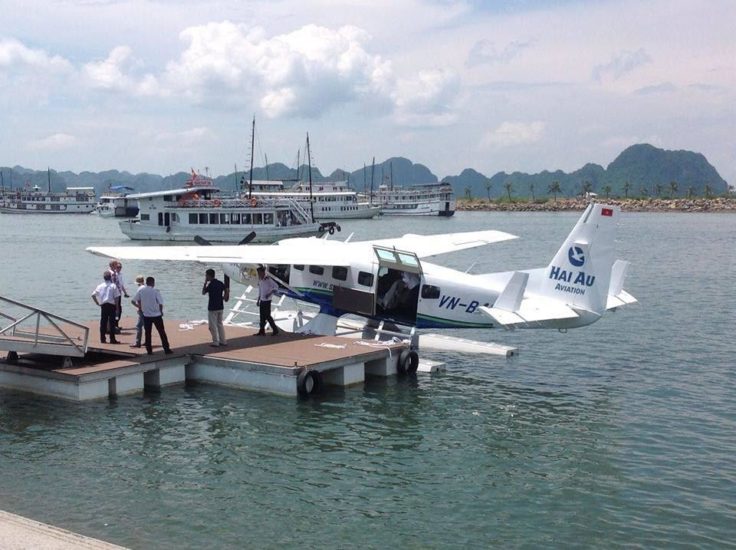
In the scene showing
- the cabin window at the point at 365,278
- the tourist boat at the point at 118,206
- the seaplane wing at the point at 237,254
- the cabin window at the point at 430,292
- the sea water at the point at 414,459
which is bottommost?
the sea water at the point at 414,459

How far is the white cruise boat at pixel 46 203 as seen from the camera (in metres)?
161

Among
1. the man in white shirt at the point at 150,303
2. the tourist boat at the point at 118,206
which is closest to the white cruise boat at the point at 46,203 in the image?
the tourist boat at the point at 118,206

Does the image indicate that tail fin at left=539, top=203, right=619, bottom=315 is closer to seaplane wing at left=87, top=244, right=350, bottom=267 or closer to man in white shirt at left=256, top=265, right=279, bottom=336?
seaplane wing at left=87, top=244, right=350, bottom=267

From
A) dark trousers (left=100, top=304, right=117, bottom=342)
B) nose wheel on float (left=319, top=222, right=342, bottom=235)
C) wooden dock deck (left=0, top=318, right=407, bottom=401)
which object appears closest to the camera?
wooden dock deck (left=0, top=318, right=407, bottom=401)

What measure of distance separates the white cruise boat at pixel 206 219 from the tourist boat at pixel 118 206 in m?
43.9

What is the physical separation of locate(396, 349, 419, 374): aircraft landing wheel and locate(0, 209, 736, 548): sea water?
0.35 m

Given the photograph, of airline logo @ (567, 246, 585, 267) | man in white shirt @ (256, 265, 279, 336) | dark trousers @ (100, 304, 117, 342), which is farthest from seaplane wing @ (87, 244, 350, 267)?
airline logo @ (567, 246, 585, 267)

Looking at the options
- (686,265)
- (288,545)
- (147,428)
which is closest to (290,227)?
(686,265)

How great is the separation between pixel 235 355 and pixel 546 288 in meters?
7.24

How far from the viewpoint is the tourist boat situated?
12925 cm

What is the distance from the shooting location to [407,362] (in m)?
18.8

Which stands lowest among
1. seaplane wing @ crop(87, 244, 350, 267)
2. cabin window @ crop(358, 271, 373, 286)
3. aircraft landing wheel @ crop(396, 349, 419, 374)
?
aircraft landing wheel @ crop(396, 349, 419, 374)

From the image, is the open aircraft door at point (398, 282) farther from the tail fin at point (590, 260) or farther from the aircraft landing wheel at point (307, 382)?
the aircraft landing wheel at point (307, 382)

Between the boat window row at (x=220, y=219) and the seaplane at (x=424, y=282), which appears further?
the boat window row at (x=220, y=219)
